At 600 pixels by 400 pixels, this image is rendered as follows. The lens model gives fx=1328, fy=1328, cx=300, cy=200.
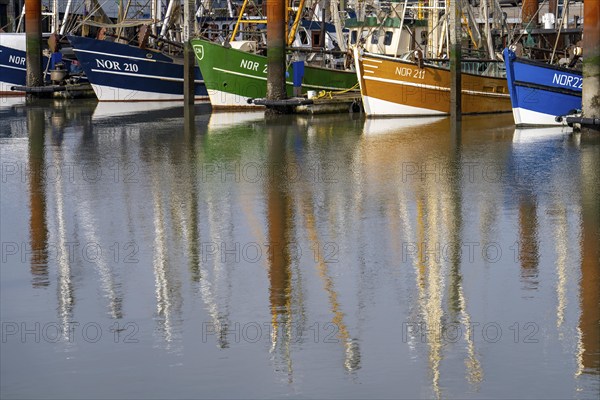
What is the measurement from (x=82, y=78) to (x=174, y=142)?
18.4 metres

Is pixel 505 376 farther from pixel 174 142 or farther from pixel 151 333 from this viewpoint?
pixel 174 142

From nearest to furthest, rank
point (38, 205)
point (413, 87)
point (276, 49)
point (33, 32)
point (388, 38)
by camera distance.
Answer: point (38, 205), point (276, 49), point (413, 87), point (388, 38), point (33, 32)

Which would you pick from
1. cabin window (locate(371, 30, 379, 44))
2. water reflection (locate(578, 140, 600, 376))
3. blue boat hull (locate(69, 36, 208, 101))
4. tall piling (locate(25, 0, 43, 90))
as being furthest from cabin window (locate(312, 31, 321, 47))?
water reflection (locate(578, 140, 600, 376))

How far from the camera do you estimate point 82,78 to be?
44.4m

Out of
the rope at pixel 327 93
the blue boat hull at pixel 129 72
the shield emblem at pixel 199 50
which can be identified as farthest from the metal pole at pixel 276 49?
the blue boat hull at pixel 129 72

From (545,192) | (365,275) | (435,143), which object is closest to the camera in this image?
(365,275)

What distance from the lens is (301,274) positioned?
13.1 m

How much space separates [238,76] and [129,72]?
6406 millimetres

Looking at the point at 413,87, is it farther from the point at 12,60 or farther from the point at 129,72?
the point at 12,60

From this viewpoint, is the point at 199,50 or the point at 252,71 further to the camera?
the point at 252,71

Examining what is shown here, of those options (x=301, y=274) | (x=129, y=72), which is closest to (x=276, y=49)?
(x=129, y=72)

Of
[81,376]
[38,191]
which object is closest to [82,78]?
[38,191]

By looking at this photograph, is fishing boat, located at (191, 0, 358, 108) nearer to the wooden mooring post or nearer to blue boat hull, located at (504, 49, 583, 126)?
the wooden mooring post

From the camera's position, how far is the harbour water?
9.80m
